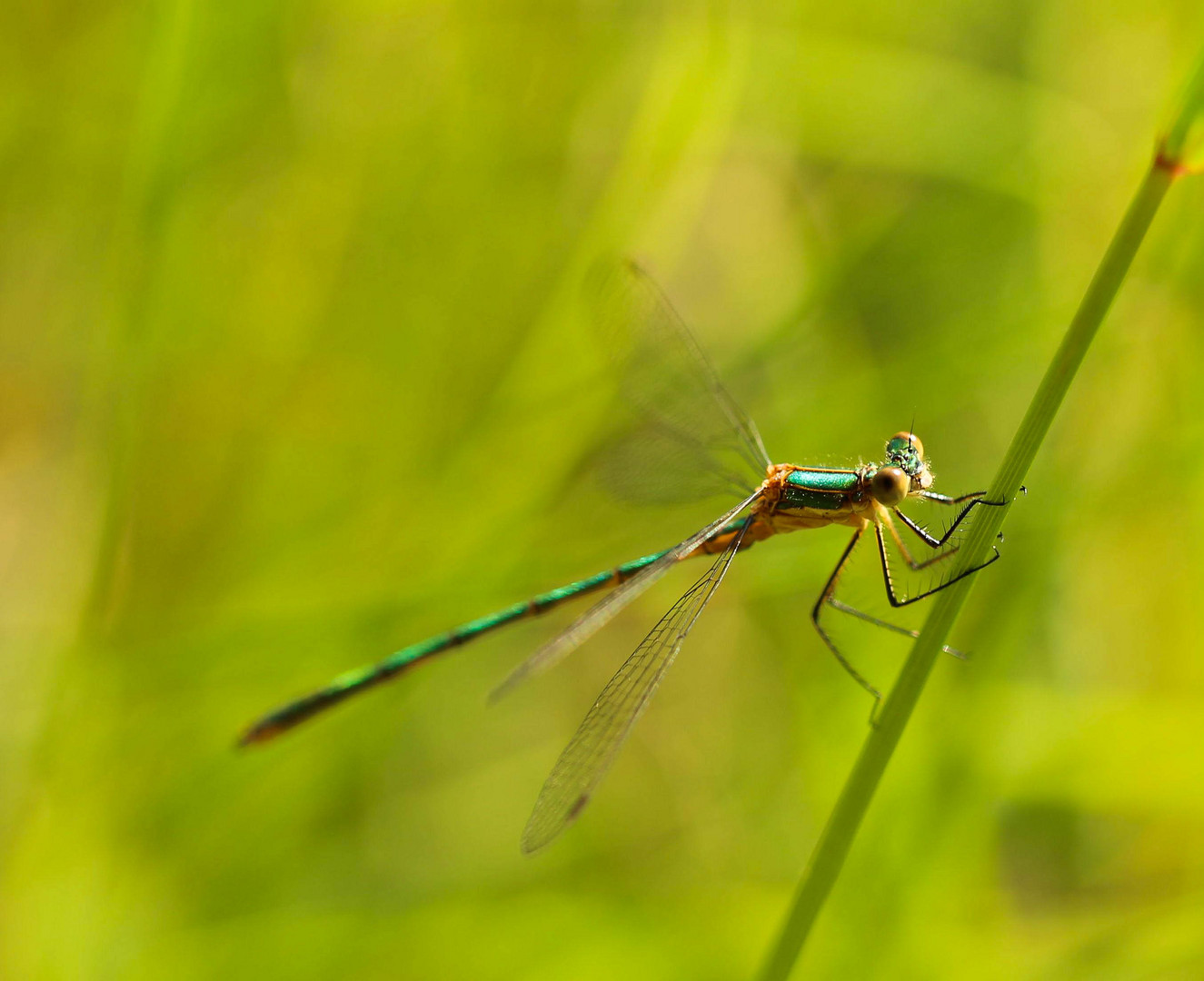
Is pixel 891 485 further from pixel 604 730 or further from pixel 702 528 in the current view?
pixel 604 730

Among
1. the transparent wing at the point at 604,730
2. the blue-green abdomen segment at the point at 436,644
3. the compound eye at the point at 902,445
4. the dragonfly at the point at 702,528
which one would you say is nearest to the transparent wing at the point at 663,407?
the dragonfly at the point at 702,528

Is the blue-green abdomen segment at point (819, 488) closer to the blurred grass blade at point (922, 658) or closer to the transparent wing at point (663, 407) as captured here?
the transparent wing at point (663, 407)

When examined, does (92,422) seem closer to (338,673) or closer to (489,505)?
(338,673)

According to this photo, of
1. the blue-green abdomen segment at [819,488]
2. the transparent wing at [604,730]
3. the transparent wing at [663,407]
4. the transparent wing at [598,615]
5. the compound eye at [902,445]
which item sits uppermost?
the transparent wing at [663,407]

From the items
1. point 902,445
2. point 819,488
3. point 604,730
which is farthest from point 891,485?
point 604,730

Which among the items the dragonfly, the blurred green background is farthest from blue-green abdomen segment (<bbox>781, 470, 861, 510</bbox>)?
the blurred green background

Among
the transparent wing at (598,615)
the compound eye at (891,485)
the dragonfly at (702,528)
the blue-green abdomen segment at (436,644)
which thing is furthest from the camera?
the blue-green abdomen segment at (436,644)

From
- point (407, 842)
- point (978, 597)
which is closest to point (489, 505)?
point (407, 842)

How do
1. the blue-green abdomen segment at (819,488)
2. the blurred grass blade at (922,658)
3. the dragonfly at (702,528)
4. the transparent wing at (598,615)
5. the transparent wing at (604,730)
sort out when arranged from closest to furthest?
the blurred grass blade at (922,658) < the transparent wing at (598,615) < the transparent wing at (604,730) < the dragonfly at (702,528) < the blue-green abdomen segment at (819,488)
